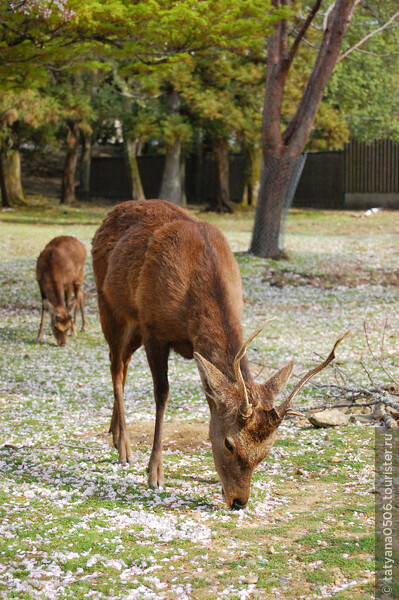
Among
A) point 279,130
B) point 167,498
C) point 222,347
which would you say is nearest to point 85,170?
point 279,130

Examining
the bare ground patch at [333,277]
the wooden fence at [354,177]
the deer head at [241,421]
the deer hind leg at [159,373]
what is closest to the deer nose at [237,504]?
the deer head at [241,421]

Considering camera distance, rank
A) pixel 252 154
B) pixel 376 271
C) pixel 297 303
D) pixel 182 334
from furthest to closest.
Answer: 1. pixel 252 154
2. pixel 376 271
3. pixel 297 303
4. pixel 182 334

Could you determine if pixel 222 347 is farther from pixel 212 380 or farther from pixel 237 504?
pixel 237 504

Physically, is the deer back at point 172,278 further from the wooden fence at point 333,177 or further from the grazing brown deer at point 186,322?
the wooden fence at point 333,177

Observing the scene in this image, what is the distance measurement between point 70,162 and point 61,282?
20.3m

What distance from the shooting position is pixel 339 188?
30.5 meters

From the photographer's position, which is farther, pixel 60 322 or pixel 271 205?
pixel 271 205

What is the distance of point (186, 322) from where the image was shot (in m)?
4.78

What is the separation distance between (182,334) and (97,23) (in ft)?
20.4

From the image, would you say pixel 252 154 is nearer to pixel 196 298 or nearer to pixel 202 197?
pixel 202 197

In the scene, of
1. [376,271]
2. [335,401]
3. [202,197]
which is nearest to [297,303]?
[376,271]

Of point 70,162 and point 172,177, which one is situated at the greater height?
point 70,162

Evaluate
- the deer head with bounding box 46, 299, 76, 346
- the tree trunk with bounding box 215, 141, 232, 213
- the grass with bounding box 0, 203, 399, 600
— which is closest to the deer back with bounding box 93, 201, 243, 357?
the grass with bounding box 0, 203, 399, 600

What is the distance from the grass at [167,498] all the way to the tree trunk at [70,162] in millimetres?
19296
